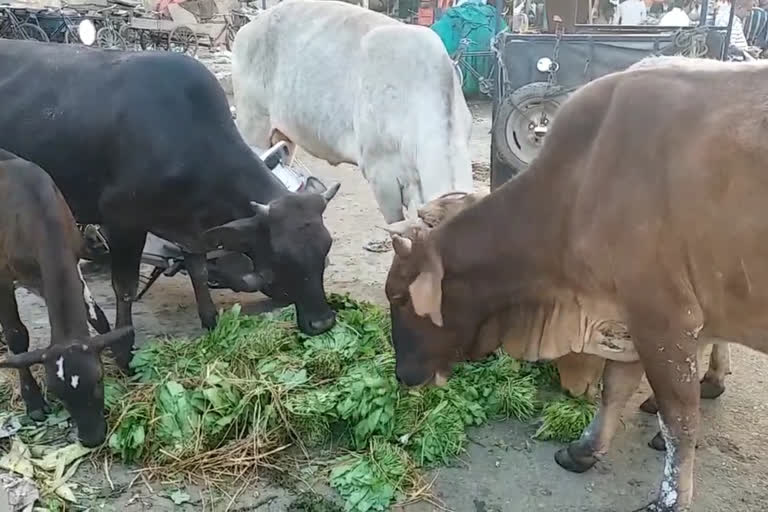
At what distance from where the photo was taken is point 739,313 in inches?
120

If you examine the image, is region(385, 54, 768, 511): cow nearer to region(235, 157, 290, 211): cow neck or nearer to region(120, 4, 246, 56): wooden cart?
region(235, 157, 290, 211): cow neck

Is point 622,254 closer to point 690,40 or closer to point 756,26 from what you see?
point 690,40

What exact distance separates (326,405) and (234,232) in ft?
3.59

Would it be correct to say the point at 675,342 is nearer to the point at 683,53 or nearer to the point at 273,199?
the point at 273,199

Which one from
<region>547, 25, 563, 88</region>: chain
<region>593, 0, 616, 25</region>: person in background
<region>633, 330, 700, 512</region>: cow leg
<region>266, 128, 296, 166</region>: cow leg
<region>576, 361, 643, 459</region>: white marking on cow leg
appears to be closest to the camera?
<region>633, 330, 700, 512</region>: cow leg

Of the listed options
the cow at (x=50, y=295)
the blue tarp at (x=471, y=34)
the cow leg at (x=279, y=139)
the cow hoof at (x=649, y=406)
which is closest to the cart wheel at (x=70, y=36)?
the blue tarp at (x=471, y=34)

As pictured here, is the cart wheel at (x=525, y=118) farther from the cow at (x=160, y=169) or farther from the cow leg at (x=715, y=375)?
the cow leg at (x=715, y=375)

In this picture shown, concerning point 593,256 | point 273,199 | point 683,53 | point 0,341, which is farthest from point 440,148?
point 683,53

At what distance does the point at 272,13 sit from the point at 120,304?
9.78ft

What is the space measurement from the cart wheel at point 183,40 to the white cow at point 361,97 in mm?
10878

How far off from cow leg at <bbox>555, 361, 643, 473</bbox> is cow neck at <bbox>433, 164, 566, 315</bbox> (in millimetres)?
621

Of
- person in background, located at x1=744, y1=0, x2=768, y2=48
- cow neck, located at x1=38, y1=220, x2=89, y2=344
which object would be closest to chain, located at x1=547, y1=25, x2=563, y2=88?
cow neck, located at x1=38, y1=220, x2=89, y2=344

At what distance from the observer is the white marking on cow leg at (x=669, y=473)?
3.30 meters

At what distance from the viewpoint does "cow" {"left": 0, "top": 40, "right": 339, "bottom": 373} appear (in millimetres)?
4406
